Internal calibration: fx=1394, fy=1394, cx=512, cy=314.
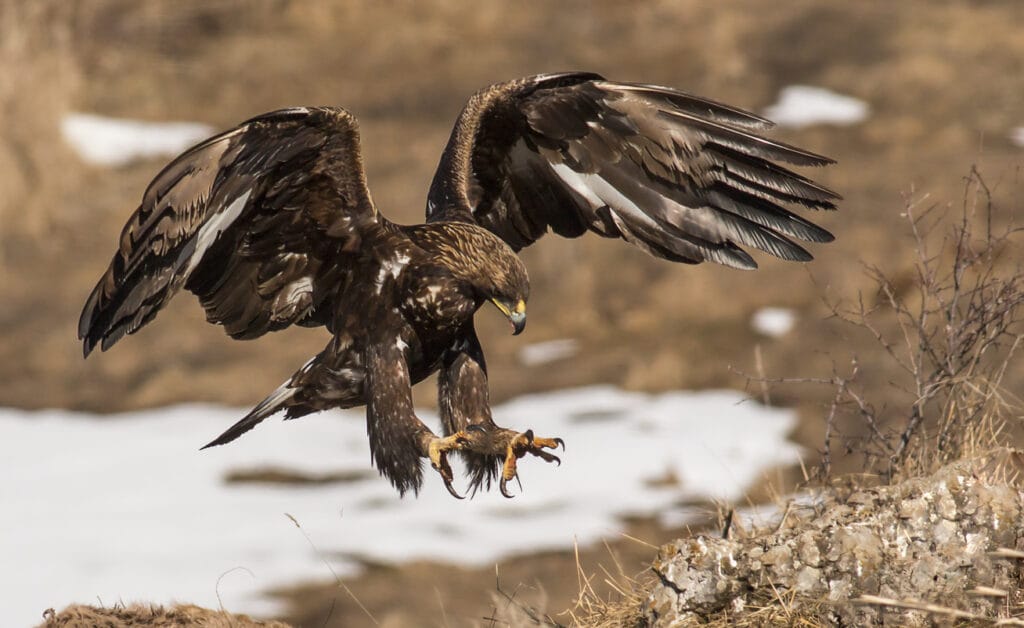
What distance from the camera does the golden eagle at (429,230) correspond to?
4.73 m

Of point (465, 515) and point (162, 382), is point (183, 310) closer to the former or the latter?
point (162, 382)

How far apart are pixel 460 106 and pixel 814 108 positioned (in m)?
5.23

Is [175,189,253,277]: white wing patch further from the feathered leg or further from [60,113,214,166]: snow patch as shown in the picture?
[60,113,214,166]: snow patch

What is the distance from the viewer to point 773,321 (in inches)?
661

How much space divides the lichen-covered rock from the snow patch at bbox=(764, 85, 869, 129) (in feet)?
52.6

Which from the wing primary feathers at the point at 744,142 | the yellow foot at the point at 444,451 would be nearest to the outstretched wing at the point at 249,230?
the yellow foot at the point at 444,451

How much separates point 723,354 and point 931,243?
9.22ft

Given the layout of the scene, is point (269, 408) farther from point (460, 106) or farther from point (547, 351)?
point (460, 106)

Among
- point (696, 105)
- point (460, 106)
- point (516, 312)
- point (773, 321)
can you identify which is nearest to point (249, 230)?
point (516, 312)

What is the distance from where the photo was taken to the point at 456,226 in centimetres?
510

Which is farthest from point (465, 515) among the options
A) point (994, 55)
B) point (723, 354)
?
point (994, 55)

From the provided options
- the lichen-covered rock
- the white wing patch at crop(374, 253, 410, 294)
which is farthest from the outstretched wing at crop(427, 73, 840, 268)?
the lichen-covered rock

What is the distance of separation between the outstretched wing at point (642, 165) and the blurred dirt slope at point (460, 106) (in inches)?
401

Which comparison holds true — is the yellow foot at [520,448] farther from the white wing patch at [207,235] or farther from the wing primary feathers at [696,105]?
the wing primary feathers at [696,105]
